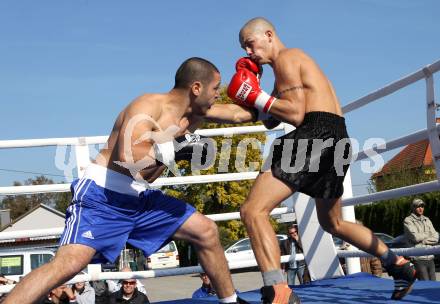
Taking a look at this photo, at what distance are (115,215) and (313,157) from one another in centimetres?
102

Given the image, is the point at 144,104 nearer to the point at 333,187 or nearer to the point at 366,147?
the point at 333,187

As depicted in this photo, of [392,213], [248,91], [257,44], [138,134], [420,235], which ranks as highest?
[392,213]

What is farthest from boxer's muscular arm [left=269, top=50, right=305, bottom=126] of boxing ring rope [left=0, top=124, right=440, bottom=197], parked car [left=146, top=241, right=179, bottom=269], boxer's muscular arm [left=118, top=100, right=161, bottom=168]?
parked car [left=146, top=241, right=179, bottom=269]

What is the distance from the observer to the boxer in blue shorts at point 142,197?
3064 millimetres

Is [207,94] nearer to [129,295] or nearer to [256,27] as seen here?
[256,27]

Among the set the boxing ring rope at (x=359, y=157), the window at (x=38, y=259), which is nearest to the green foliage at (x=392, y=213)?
the window at (x=38, y=259)

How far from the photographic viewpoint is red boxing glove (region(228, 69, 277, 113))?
3.48 meters

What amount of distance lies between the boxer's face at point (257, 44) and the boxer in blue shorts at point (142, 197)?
29cm

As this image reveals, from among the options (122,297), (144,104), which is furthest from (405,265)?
(122,297)

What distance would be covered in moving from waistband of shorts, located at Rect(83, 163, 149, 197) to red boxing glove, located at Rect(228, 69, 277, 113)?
2.46 feet

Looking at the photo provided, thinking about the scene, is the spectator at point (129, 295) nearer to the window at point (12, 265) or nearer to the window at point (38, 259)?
the window at point (38, 259)

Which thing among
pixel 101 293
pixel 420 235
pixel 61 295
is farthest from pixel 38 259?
pixel 420 235

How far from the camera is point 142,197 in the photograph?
3365 mm

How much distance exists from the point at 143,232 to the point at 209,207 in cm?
2421
